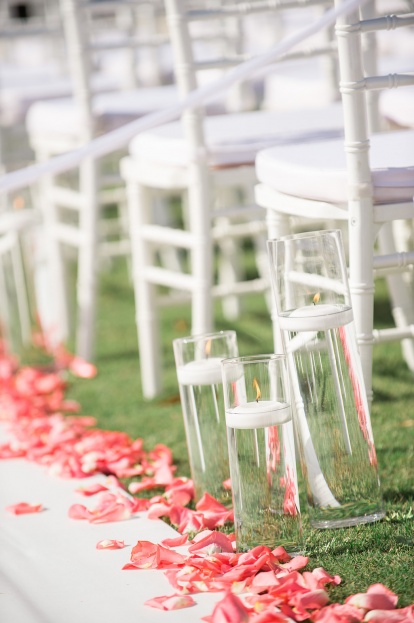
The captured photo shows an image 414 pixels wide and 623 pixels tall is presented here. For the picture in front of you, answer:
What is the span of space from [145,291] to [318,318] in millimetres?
1058

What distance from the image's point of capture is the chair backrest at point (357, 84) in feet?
4.62

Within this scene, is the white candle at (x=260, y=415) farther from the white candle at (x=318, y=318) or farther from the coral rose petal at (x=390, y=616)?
the coral rose petal at (x=390, y=616)

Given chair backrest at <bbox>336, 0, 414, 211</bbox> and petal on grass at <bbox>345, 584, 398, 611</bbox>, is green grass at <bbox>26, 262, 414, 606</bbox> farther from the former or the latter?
chair backrest at <bbox>336, 0, 414, 211</bbox>

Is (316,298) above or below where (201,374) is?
above

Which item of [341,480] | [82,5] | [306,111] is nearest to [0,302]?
[82,5]

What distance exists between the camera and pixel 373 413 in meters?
2.05

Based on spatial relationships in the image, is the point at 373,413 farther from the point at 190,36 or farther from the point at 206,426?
the point at 190,36

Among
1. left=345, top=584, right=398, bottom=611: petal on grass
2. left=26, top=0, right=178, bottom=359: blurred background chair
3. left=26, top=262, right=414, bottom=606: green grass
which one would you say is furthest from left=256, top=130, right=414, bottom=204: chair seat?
left=26, top=0, right=178, bottom=359: blurred background chair

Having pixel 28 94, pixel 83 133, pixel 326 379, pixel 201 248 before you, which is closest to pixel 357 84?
pixel 326 379

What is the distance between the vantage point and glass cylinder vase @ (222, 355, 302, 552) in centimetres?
131

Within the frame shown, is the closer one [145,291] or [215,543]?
[215,543]

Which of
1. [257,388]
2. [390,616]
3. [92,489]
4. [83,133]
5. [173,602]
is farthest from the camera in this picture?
[83,133]

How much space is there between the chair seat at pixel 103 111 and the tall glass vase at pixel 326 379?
1333mm

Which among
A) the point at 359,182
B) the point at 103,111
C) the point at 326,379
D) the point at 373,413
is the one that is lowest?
the point at 373,413
